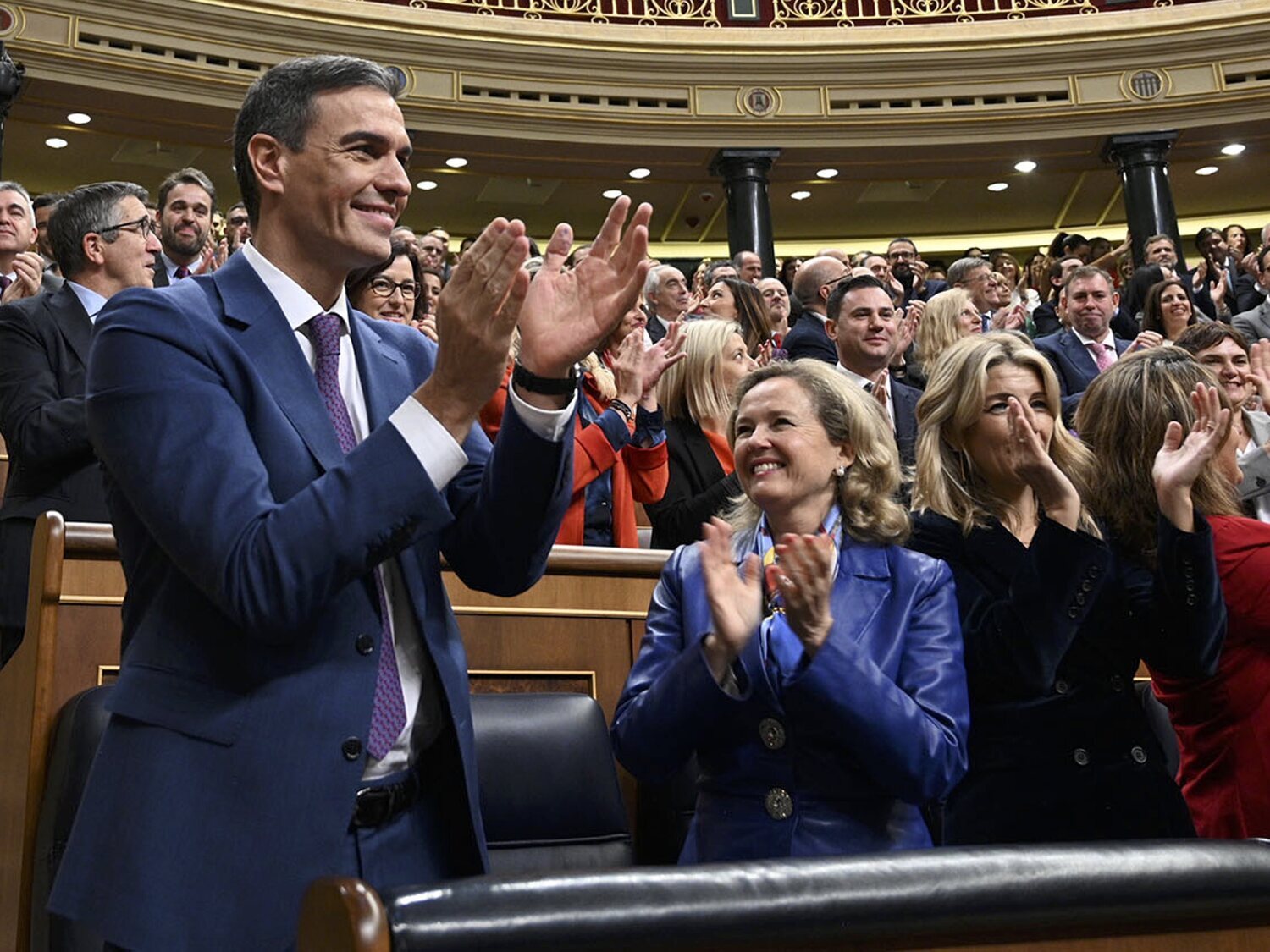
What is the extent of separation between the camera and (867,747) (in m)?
1.19

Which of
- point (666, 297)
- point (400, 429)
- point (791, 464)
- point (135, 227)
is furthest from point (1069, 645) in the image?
point (666, 297)

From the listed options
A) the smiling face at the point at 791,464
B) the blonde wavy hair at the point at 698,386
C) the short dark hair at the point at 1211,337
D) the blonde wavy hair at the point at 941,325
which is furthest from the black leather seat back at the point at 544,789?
the blonde wavy hair at the point at 941,325

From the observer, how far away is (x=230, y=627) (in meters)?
0.87

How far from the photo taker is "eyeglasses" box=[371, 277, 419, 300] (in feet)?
9.19

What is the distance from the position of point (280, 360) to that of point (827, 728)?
1.87 ft

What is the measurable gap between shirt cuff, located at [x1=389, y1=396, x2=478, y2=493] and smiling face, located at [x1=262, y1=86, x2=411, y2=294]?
6.2 inches

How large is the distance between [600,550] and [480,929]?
1286 millimetres

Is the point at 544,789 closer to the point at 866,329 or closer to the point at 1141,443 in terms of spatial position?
the point at 1141,443

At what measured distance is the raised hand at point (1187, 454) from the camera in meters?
1.40

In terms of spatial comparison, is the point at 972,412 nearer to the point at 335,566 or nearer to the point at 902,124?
the point at 335,566

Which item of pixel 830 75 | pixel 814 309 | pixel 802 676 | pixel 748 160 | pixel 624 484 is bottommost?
pixel 802 676

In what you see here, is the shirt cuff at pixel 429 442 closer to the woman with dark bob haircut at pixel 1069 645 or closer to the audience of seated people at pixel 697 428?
the woman with dark bob haircut at pixel 1069 645

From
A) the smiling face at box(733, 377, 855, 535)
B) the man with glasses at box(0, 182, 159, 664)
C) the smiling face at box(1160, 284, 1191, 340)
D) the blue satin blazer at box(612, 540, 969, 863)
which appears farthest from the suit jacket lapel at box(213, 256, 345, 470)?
the smiling face at box(1160, 284, 1191, 340)

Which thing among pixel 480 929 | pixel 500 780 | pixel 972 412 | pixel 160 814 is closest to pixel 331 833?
pixel 160 814
